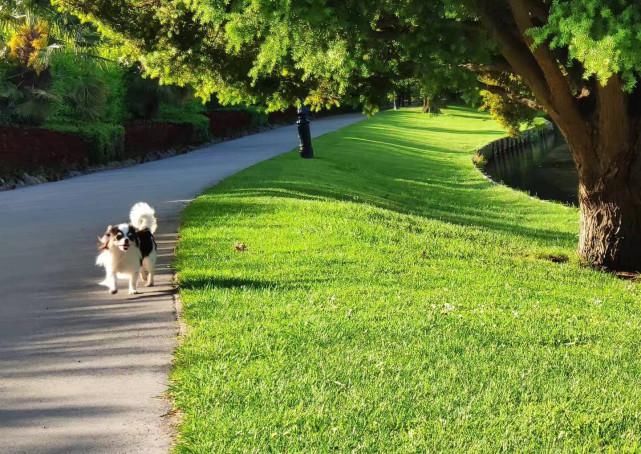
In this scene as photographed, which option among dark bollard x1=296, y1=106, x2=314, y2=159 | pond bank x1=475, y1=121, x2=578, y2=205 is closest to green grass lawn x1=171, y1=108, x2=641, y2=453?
dark bollard x1=296, y1=106, x2=314, y2=159

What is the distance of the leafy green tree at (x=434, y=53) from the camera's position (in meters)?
7.07

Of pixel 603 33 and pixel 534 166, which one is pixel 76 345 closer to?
pixel 603 33

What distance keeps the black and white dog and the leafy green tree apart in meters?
1.89

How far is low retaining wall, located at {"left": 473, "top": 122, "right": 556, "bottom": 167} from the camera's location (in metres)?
35.6

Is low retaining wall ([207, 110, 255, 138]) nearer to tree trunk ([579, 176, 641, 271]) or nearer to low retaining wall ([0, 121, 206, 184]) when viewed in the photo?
low retaining wall ([0, 121, 206, 184])

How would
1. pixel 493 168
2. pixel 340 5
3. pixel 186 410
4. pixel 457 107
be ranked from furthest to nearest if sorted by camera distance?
pixel 457 107
pixel 493 168
pixel 340 5
pixel 186 410

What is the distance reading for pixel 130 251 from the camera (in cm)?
761

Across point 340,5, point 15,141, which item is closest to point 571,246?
point 340,5

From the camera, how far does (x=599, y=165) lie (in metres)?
11.2

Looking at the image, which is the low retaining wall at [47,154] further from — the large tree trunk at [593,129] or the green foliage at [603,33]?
the green foliage at [603,33]

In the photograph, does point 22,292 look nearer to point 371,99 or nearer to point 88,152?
point 371,99

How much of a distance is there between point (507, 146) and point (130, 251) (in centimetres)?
3653

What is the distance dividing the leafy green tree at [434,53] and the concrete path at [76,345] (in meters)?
2.49

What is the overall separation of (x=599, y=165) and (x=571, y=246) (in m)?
3.19
